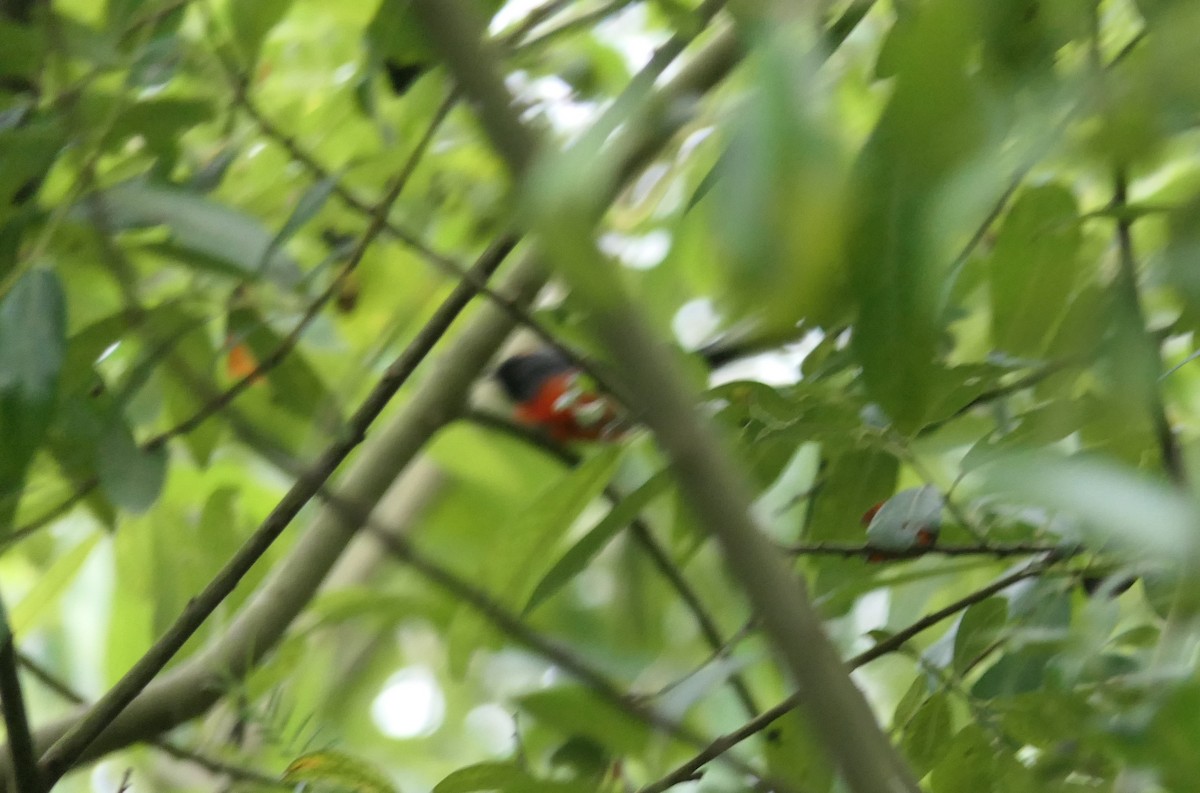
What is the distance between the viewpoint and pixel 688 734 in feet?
1.76

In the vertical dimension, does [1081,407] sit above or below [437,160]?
below

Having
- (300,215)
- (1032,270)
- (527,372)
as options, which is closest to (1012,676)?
(1032,270)

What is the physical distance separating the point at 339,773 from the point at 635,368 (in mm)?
314

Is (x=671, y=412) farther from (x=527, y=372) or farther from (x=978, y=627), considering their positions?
(x=527, y=372)

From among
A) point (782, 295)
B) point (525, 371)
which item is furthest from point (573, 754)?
point (525, 371)

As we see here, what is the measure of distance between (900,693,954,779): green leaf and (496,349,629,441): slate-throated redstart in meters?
0.45

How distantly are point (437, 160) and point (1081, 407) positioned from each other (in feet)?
1.79

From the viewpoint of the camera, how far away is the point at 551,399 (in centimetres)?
112

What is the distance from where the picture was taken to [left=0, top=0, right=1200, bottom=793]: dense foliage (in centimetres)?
26

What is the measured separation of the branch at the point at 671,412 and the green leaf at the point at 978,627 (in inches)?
10.6

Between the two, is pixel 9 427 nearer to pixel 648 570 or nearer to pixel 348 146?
pixel 348 146

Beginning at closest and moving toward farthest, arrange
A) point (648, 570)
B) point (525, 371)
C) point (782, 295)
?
point (782, 295)
point (648, 570)
point (525, 371)

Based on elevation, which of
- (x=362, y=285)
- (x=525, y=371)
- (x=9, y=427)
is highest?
(x=525, y=371)

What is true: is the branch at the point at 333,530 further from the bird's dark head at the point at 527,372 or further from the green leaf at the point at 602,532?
the bird's dark head at the point at 527,372
